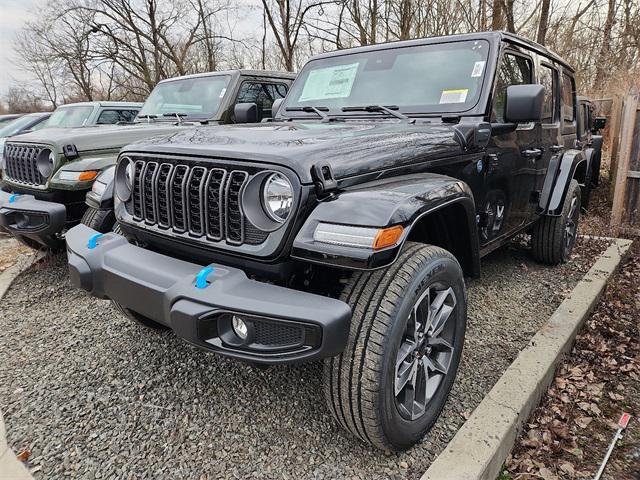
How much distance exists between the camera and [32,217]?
387cm

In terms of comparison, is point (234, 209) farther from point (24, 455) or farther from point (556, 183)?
point (556, 183)

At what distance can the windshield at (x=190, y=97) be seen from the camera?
5.50 metres

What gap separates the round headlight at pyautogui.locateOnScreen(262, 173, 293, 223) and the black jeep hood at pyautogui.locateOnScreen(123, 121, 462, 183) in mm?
74

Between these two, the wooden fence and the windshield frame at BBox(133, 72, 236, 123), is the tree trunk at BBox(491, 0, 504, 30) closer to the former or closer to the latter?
the wooden fence

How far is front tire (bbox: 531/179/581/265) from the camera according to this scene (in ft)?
13.8

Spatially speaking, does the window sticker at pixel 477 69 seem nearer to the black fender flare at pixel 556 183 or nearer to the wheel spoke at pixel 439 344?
the black fender flare at pixel 556 183

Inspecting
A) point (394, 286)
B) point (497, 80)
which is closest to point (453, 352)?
point (394, 286)

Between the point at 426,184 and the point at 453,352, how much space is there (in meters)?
0.86

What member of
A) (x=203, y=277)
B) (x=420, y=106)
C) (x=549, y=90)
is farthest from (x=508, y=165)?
(x=203, y=277)

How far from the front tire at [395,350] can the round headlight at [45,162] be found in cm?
339

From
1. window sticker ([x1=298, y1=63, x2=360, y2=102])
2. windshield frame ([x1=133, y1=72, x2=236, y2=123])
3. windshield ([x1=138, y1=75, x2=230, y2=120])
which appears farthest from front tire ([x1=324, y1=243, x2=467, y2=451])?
windshield ([x1=138, y1=75, x2=230, y2=120])

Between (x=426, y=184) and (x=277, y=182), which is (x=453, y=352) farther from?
(x=277, y=182)

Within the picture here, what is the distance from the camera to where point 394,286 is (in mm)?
1852

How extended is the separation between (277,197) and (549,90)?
10.9 feet
